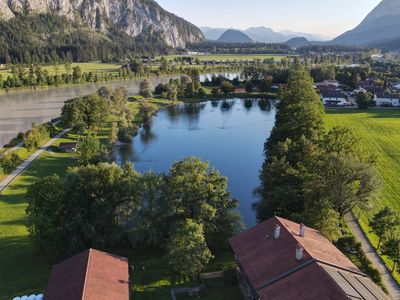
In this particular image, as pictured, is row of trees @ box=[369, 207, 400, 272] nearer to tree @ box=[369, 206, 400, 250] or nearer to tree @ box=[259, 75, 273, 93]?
tree @ box=[369, 206, 400, 250]

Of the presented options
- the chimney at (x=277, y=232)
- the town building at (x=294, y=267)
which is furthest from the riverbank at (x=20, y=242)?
the chimney at (x=277, y=232)

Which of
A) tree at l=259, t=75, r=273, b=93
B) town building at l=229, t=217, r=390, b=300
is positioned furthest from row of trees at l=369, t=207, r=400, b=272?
tree at l=259, t=75, r=273, b=93

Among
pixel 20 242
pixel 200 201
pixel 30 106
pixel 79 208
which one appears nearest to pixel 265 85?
pixel 30 106

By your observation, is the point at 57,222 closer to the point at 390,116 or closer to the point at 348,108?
the point at 390,116

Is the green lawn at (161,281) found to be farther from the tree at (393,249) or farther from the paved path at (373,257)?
the tree at (393,249)

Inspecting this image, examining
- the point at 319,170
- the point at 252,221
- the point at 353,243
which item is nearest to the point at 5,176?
the point at 252,221
